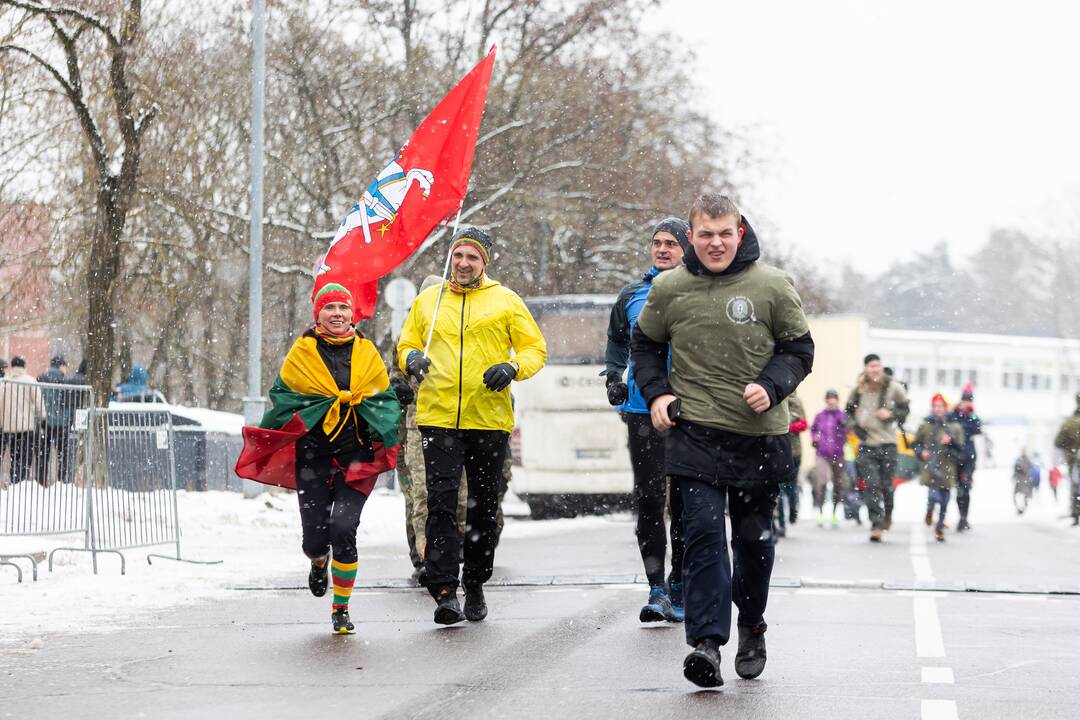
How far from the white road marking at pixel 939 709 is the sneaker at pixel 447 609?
9.03 feet

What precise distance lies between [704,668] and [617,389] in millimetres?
2313

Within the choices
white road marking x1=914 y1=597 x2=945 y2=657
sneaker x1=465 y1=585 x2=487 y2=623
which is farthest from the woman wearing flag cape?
white road marking x1=914 y1=597 x2=945 y2=657

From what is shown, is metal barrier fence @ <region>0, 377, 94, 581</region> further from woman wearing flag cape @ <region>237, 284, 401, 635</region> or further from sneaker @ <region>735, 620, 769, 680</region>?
sneaker @ <region>735, 620, 769, 680</region>

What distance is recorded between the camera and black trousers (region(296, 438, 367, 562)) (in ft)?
26.5

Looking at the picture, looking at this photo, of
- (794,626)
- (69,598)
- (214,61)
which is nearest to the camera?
(794,626)

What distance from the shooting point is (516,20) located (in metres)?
29.0

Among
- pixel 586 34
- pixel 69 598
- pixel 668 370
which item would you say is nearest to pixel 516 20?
pixel 586 34

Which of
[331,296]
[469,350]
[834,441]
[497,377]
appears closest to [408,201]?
[331,296]

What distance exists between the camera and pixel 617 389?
8.12 meters

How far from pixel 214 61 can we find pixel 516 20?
6.30 m

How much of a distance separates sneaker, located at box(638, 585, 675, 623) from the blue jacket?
0.87 meters

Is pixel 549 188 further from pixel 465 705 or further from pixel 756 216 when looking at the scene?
pixel 465 705

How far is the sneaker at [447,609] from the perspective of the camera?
8.04m

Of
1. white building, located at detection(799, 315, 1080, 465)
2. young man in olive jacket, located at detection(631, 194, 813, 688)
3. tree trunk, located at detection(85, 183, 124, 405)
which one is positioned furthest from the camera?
white building, located at detection(799, 315, 1080, 465)
